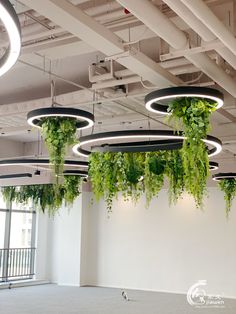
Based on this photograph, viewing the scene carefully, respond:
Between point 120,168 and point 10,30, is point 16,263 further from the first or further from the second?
point 10,30

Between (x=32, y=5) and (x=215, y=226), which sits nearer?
(x=32, y=5)

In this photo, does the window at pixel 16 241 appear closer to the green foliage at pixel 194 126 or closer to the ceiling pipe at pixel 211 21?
the green foliage at pixel 194 126

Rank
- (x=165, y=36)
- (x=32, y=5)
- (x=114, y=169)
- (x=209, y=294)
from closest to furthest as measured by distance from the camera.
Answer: (x=32, y=5) → (x=165, y=36) → (x=114, y=169) → (x=209, y=294)

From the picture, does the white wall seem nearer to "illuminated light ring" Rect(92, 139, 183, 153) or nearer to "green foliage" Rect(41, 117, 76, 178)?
"illuminated light ring" Rect(92, 139, 183, 153)

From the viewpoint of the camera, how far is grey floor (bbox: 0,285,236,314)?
33.9ft

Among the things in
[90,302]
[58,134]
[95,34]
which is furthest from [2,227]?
[95,34]

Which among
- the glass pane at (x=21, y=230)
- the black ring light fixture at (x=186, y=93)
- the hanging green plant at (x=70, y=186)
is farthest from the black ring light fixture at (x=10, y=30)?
the glass pane at (x=21, y=230)

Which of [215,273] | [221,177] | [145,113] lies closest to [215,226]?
[215,273]

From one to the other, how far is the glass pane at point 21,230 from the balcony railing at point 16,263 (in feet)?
0.72

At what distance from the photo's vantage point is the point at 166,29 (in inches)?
→ 163

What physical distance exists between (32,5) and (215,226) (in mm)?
11366

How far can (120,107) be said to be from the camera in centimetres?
827

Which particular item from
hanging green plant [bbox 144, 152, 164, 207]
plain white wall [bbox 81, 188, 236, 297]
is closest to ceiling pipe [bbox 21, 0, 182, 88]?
hanging green plant [bbox 144, 152, 164, 207]

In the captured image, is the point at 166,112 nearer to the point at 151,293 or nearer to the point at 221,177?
the point at 221,177
